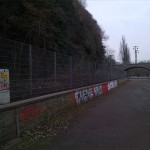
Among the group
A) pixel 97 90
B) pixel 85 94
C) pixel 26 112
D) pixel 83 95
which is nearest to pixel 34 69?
pixel 26 112

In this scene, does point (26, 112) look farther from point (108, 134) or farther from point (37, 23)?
point (37, 23)

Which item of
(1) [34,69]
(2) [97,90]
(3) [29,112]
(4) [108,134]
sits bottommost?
(4) [108,134]

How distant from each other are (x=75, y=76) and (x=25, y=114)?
10.3 metres

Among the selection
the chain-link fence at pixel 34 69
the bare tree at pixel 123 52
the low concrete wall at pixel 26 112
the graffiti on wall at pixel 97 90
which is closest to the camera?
the low concrete wall at pixel 26 112

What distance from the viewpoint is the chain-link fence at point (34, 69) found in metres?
10.8

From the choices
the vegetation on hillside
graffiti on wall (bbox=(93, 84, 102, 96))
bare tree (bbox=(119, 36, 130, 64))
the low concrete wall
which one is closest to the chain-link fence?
the low concrete wall

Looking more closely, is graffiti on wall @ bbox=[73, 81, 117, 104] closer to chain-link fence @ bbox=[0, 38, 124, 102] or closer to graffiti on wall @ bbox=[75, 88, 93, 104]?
graffiti on wall @ bbox=[75, 88, 93, 104]

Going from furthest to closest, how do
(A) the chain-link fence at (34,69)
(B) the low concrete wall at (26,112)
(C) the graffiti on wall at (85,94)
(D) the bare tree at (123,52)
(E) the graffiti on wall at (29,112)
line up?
1. (D) the bare tree at (123,52)
2. (C) the graffiti on wall at (85,94)
3. (A) the chain-link fence at (34,69)
4. (E) the graffiti on wall at (29,112)
5. (B) the low concrete wall at (26,112)

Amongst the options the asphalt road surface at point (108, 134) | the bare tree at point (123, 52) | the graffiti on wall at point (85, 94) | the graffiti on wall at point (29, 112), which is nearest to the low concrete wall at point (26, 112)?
the graffiti on wall at point (29, 112)

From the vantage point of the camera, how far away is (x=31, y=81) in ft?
41.0

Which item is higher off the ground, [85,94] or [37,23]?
[37,23]

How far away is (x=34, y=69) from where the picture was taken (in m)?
12.9

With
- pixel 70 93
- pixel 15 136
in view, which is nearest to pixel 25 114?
pixel 15 136

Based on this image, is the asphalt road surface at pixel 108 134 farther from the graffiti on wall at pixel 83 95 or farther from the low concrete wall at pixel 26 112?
the graffiti on wall at pixel 83 95
